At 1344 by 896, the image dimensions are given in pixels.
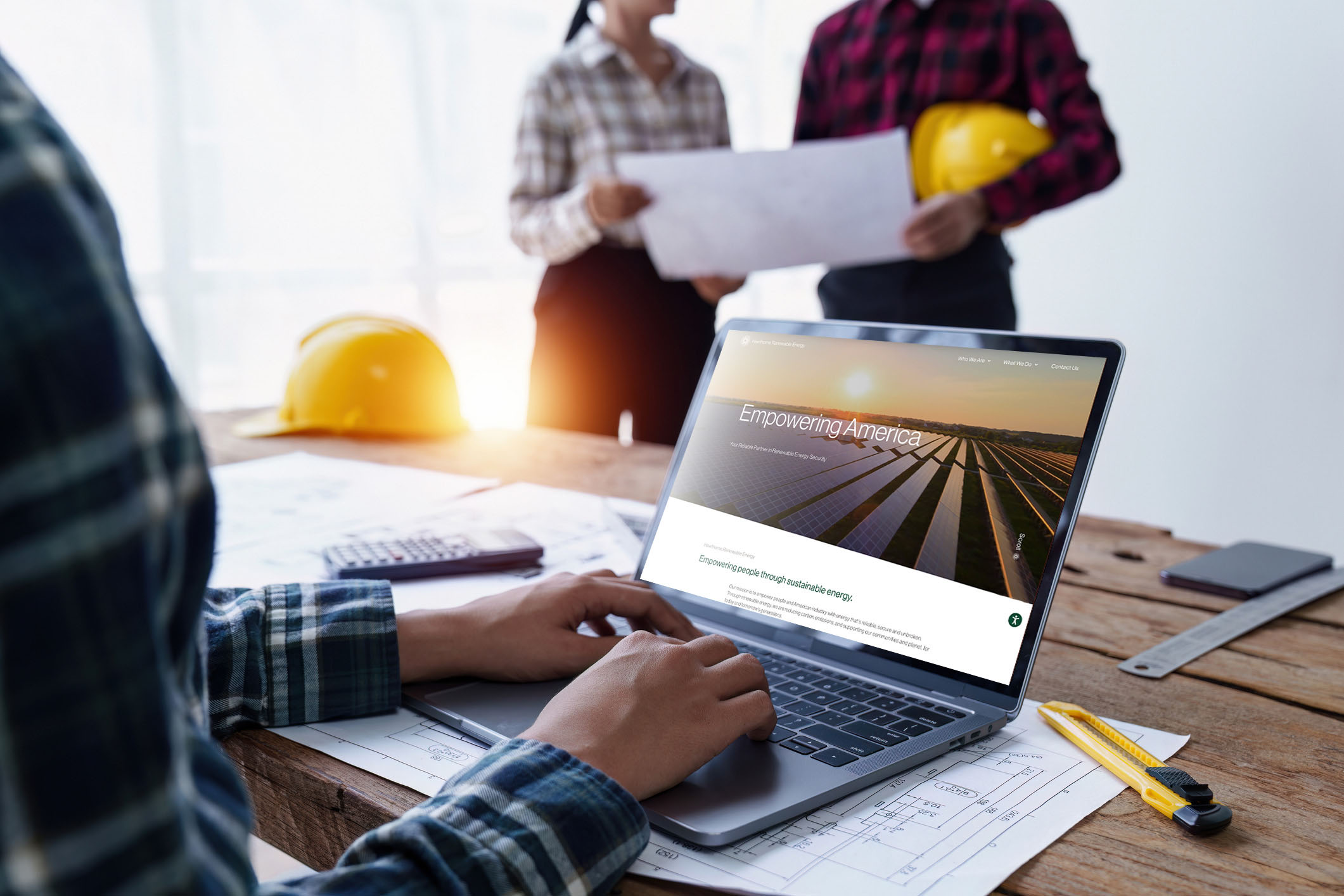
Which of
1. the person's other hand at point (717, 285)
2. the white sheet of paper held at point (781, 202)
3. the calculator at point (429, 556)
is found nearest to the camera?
the calculator at point (429, 556)

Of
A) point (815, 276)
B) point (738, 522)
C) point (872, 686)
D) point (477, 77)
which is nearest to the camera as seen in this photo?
point (872, 686)

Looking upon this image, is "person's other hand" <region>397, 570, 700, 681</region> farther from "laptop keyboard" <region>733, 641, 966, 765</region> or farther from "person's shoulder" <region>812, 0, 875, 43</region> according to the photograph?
"person's shoulder" <region>812, 0, 875, 43</region>

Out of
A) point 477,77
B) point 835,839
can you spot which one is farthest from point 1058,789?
point 477,77

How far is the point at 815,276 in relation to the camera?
191 inches

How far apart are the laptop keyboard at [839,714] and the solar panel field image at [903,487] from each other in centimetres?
10

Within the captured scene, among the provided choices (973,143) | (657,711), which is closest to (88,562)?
(657,711)

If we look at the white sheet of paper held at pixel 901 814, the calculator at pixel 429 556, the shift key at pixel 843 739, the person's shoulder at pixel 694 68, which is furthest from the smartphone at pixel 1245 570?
the person's shoulder at pixel 694 68

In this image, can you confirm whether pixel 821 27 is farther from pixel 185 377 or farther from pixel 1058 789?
pixel 185 377

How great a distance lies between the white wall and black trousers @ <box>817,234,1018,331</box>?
631 mm

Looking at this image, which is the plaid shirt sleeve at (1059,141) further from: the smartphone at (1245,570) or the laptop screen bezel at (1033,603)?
the laptop screen bezel at (1033,603)

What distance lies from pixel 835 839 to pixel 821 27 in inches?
71.7

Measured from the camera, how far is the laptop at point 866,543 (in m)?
0.65

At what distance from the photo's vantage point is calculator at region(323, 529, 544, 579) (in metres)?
0.98

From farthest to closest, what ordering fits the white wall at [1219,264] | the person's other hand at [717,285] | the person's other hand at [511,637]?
the white wall at [1219,264]
the person's other hand at [717,285]
the person's other hand at [511,637]
